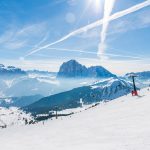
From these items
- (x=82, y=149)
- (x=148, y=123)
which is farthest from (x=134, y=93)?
(x=82, y=149)

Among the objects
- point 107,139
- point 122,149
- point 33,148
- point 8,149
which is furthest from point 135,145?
point 8,149

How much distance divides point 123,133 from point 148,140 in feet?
12.4

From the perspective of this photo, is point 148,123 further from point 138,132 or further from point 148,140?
point 148,140

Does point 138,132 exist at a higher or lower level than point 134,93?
lower

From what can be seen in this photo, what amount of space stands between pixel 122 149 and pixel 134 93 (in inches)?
1529

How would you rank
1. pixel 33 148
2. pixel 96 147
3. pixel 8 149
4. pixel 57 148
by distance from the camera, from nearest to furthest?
pixel 96 147
pixel 57 148
pixel 33 148
pixel 8 149

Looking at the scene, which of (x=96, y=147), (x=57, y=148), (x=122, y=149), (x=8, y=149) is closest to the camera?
(x=122, y=149)

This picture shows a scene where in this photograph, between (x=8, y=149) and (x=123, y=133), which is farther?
(x=8, y=149)

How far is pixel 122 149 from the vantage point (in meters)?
13.0

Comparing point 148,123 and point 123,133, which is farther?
point 148,123

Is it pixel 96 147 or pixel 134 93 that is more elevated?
pixel 134 93

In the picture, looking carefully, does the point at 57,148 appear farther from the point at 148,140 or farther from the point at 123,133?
the point at 148,140

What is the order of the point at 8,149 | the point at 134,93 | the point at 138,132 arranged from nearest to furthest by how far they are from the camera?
the point at 138,132 → the point at 8,149 → the point at 134,93

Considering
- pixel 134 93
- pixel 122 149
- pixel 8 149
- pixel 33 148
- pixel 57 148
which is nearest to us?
pixel 122 149
